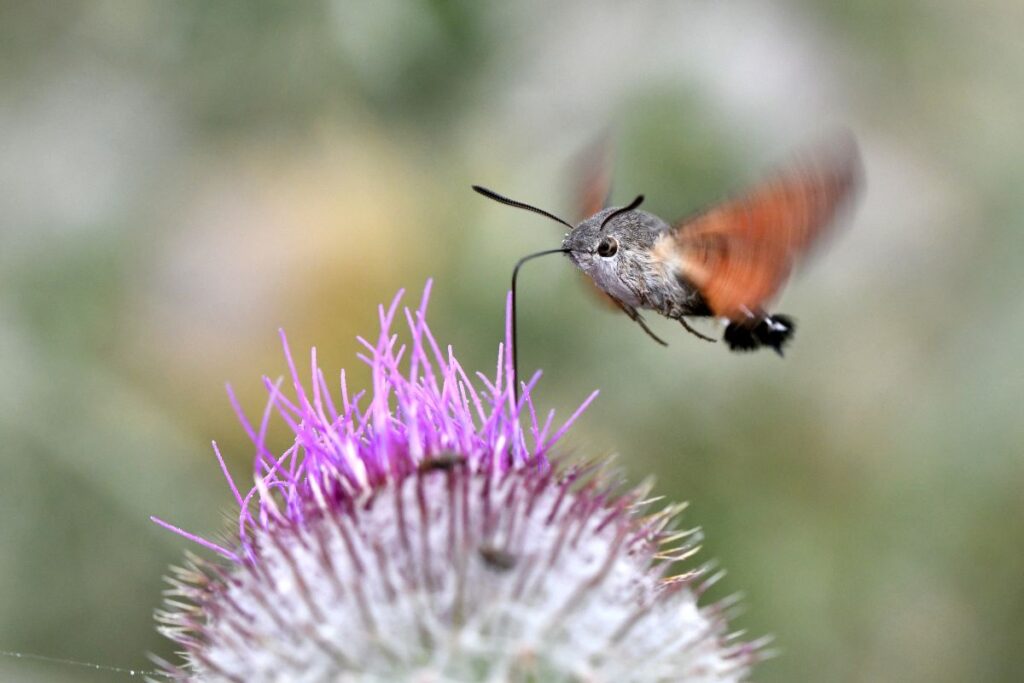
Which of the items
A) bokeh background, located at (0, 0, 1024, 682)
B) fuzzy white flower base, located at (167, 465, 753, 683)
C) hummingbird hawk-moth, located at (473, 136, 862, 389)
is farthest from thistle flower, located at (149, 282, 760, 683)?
bokeh background, located at (0, 0, 1024, 682)

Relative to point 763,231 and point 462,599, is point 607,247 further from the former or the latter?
point 462,599

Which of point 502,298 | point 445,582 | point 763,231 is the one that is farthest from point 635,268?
point 502,298

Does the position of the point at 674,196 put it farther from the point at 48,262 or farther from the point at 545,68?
the point at 48,262

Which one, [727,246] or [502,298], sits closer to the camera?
[727,246]

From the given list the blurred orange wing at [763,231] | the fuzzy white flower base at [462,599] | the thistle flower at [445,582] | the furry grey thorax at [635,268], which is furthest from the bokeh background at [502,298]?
the fuzzy white flower base at [462,599]

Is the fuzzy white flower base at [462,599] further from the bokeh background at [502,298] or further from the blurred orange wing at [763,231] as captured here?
the bokeh background at [502,298]

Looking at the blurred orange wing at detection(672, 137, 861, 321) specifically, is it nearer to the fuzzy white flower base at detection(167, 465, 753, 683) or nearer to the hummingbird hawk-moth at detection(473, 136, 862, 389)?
the hummingbird hawk-moth at detection(473, 136, 862, 389)

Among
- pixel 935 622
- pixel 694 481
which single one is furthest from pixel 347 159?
pixel 935 622

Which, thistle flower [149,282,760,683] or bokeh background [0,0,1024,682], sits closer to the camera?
thistle flower [149,282,760,683]
